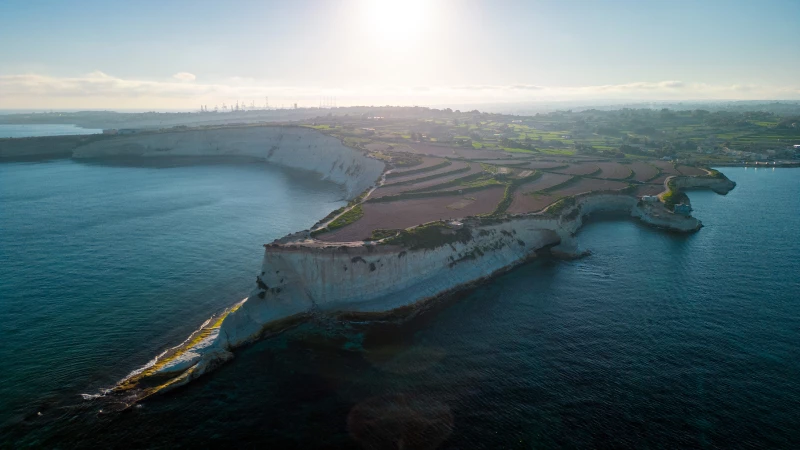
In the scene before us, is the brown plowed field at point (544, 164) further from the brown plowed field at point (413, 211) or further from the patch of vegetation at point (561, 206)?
the brown plowed field at point (413, 211)

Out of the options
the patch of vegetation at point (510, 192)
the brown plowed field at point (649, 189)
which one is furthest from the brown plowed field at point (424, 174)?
the brown plowed field at point (649, 189)

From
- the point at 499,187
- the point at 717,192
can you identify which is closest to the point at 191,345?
the point at 499,187

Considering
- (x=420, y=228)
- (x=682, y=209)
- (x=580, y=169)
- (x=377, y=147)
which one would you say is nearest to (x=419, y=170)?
(x=377, y=147)

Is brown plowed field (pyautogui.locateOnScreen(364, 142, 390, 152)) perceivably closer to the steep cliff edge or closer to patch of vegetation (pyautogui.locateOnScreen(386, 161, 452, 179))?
patch of vegetation (pyautogui.locateOnScreen(386, 161, 452, 179))

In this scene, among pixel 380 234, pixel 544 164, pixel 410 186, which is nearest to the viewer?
pixel 380 234

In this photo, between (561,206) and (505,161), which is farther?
(505,161)

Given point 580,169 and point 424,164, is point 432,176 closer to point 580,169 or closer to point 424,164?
point 424,164
